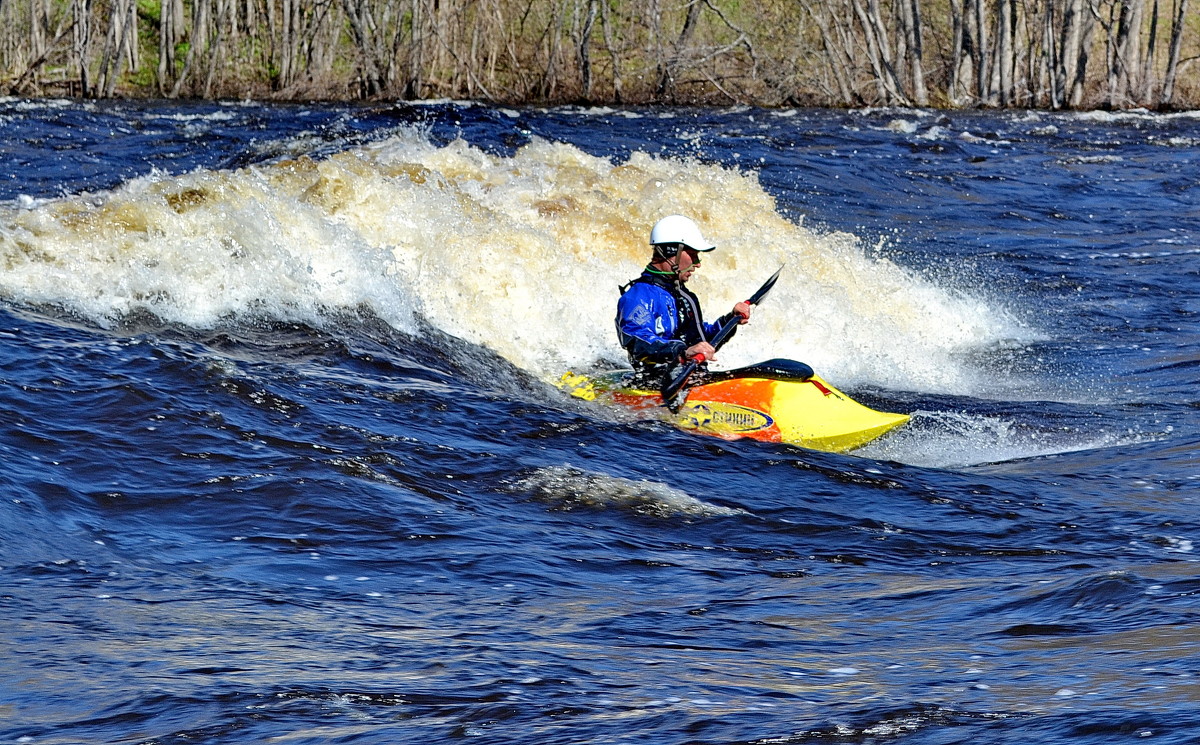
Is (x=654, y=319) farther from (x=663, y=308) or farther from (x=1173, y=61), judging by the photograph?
(x=1173, y=61)

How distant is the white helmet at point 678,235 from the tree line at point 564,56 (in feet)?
59.5

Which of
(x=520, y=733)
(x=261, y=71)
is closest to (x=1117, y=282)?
(x=520, y=733)

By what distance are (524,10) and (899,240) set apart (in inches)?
555

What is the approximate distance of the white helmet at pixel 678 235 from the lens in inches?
284

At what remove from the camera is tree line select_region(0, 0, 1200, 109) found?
2456 cm

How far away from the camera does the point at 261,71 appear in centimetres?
2573

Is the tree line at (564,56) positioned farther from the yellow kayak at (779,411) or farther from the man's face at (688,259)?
the yellow kayak at (779,411)

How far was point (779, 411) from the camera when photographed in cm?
675

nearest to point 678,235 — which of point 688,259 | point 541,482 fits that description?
point 688,259

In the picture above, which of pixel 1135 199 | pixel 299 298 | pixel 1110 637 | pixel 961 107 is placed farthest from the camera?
pixel 961 107

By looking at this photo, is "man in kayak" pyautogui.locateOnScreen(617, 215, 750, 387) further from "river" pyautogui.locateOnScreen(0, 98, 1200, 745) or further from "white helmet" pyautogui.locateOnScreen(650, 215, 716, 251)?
"river" pyautogui.locateOnScreen(0, 98, 1200, 745)

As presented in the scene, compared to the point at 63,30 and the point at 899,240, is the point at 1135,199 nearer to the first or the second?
the point at 899,240

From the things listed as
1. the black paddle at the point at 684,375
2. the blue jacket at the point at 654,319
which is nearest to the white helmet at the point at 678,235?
the blue jacket at the point at 654,319

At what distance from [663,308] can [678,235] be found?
40 cm
